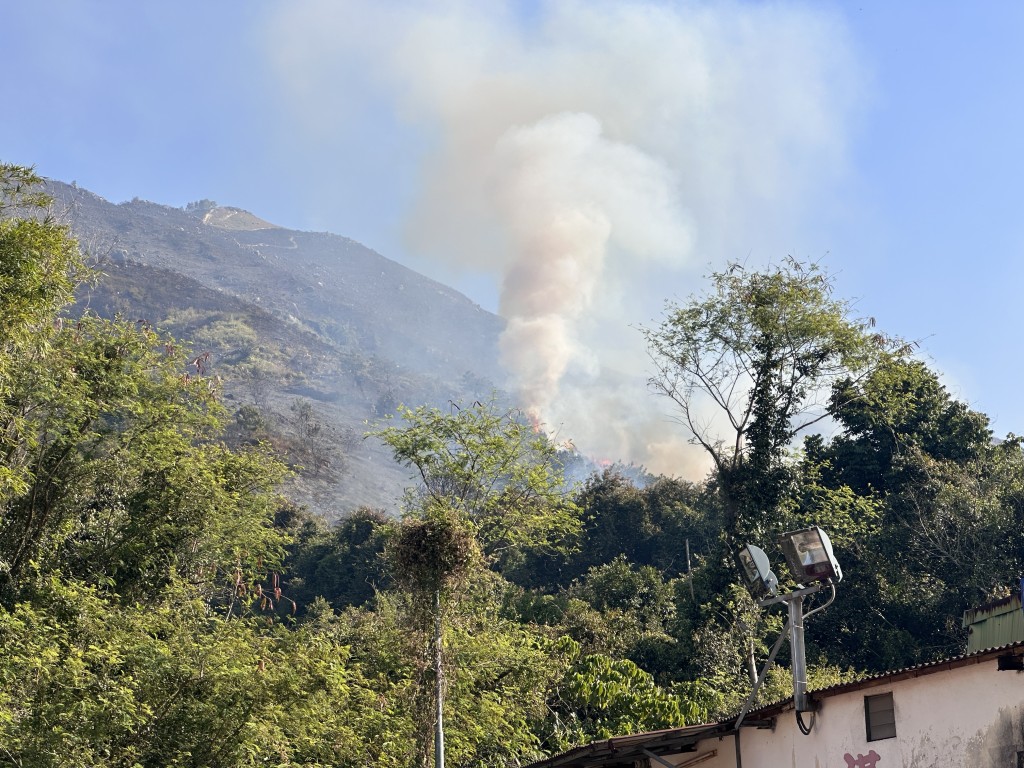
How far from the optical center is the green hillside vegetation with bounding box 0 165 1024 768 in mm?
23328

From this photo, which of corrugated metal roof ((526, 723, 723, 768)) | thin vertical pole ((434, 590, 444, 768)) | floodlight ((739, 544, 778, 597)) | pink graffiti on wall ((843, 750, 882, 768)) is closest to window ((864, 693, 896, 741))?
pink graffiti on wall ((843, 750, 882, 768))

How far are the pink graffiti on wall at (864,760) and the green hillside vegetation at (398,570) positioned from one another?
351 inches

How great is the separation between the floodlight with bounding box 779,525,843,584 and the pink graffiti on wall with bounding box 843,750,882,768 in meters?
2.34

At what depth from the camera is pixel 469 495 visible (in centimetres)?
3091

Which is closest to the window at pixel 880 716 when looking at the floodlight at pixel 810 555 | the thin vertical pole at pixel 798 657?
the thin vertical pole at pixel 798 657

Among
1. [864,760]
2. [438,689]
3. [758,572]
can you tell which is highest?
[758,572]

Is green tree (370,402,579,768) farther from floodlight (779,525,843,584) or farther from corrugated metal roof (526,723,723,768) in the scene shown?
floodlight (779,525,843,584)

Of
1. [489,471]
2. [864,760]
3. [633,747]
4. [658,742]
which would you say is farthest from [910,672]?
[489,471]

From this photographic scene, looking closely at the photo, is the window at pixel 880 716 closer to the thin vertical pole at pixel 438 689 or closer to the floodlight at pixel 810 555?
the floodlight at pixel 810 555

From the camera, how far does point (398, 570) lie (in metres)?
22.2

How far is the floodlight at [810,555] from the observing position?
50.7 feet

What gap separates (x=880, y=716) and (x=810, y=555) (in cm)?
242

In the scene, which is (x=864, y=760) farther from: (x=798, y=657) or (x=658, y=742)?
(x=658, y=742)

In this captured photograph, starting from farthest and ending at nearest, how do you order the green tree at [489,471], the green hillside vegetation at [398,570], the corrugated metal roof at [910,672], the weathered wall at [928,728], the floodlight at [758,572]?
the green tree at [489,471], the green hillside vegetation at [398,570], the floodlight at [758,572], the weathered wall at [928,728], the corrugated metal roof at [910,672]
